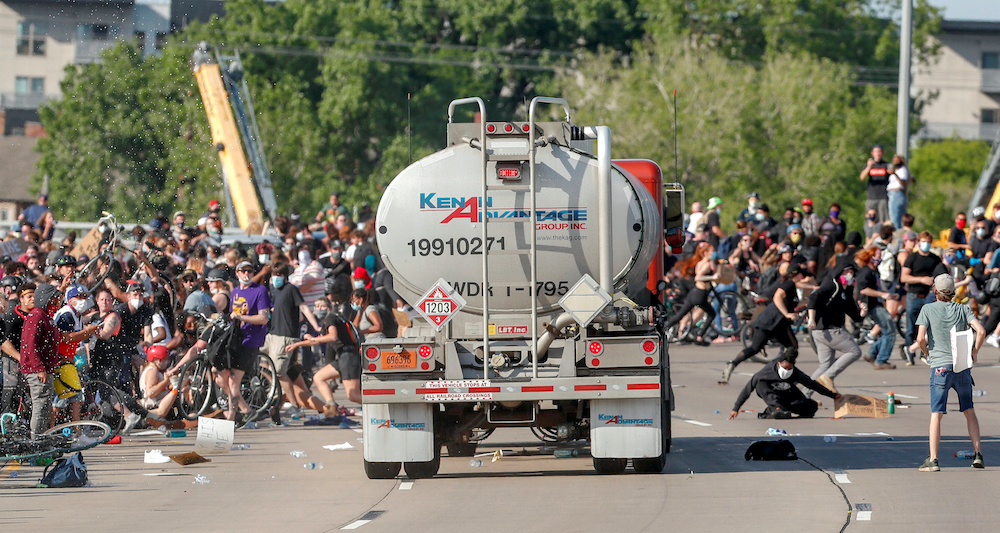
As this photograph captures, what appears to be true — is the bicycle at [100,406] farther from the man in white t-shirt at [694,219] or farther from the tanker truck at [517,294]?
the man in white t-shirt at [694,219]

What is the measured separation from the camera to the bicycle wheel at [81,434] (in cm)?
1448

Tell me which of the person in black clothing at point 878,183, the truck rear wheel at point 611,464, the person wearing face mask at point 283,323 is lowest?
the truck rear wheel at point 611,464

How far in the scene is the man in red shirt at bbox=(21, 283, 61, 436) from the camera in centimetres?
1470

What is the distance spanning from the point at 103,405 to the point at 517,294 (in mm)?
5950

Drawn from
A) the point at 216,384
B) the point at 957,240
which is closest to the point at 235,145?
the point at 957,240

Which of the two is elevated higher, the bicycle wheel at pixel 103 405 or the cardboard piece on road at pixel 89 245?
the cardboard piece on road at pixel 89 245

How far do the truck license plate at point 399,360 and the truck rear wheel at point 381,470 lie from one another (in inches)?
36.7

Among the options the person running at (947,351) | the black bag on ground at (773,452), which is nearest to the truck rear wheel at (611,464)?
the black bag on ground at (773,452)

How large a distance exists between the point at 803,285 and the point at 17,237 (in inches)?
563

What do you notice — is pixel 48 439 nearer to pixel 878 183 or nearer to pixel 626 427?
pixel 626 427

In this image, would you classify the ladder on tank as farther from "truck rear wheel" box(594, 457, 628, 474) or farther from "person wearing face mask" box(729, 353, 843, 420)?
"person wearing face mask" box(729, 353, 843, 420)

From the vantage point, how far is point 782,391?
1773 centimetres

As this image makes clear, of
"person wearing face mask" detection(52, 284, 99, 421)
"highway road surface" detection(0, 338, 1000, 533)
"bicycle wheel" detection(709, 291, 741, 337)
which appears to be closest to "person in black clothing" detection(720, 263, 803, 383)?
"highway road surface" detection(0, 338, 1000, 533)

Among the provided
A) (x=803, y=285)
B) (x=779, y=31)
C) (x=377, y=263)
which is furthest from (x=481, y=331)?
(x=779, y=31)
